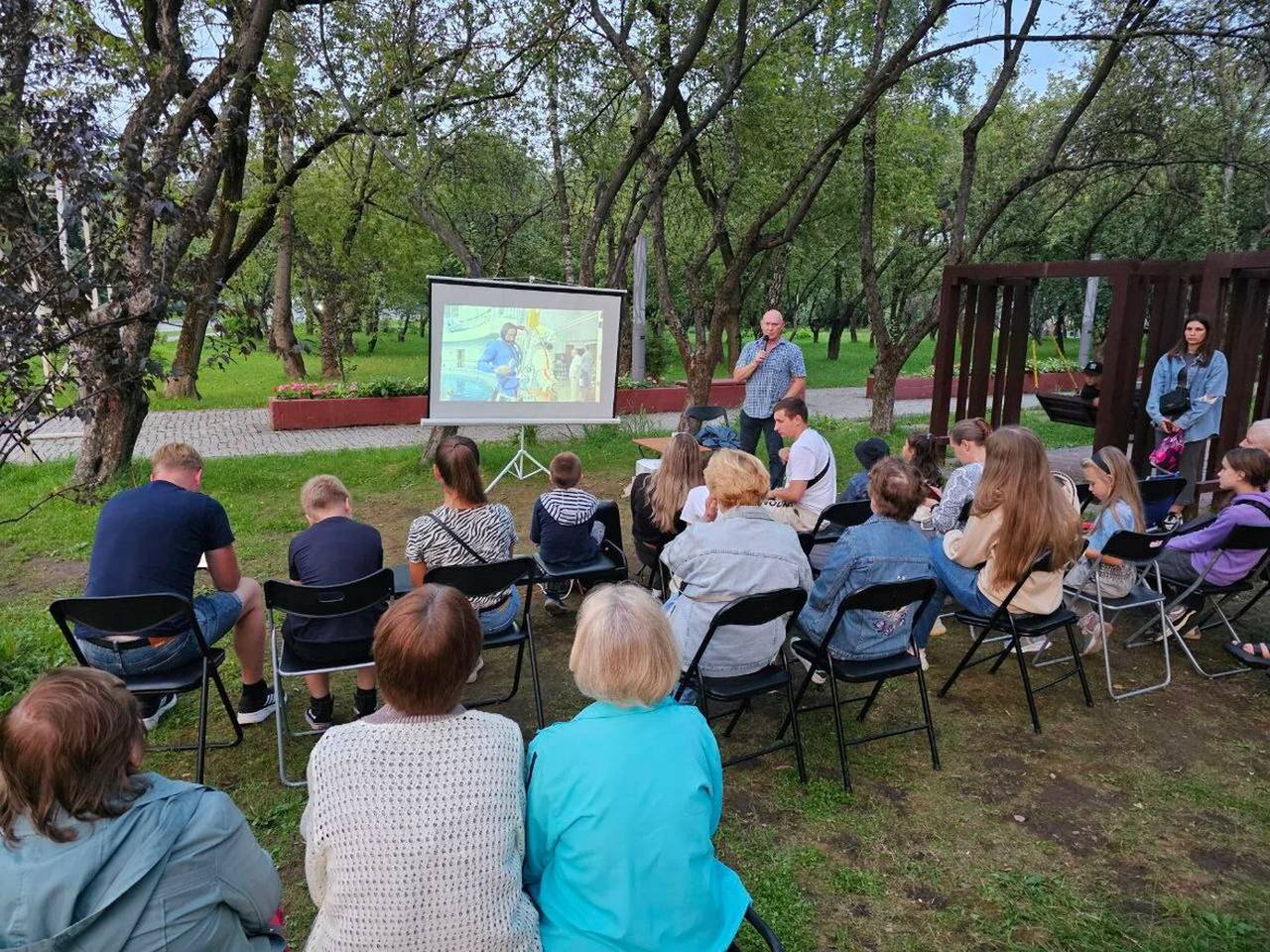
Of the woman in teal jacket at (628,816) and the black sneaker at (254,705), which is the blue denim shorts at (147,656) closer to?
the black sneaker at (254,705)

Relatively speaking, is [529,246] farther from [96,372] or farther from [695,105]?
[96,372]

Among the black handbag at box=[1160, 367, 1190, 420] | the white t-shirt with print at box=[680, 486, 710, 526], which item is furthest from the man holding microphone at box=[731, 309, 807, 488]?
the black handbag at box=[1160, 367, 1190, 420]

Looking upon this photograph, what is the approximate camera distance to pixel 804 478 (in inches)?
199

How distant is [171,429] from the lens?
1233cm

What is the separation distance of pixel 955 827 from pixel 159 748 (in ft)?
10.6

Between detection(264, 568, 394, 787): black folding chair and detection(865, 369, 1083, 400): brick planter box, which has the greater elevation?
detection(865, 369, 1083, 400): brick planter box

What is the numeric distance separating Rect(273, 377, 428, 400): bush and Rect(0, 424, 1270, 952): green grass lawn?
779 centimetres

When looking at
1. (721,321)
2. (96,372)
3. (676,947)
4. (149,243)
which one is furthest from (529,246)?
(676,947)

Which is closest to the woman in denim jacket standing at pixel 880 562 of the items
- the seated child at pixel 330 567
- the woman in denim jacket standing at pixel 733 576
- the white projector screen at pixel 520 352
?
the woman in denim jacket standing at pixel 733 576

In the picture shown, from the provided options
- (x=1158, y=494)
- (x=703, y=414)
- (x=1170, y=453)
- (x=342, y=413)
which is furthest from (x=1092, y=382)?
(x=342, y=413)

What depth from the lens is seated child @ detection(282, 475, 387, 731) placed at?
3.29 meters

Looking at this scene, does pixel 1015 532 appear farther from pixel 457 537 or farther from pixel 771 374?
pixel 771 374

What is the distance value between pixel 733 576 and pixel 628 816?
5.26 ft

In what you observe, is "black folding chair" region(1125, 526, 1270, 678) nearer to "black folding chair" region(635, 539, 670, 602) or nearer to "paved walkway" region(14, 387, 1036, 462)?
"black folding chair" region(635, 539, 670, 602)
